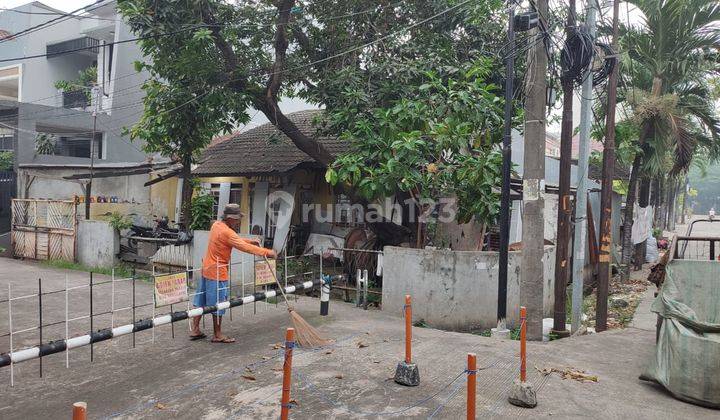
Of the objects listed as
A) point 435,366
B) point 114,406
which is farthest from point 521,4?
point 114,406

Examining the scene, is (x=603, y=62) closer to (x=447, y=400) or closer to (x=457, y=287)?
(x=457, y=287)

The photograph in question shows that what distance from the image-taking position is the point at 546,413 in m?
5.14

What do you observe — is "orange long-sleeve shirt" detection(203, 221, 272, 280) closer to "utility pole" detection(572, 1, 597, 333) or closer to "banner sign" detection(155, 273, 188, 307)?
"banner sign" detection(155, 273, 188, 307)

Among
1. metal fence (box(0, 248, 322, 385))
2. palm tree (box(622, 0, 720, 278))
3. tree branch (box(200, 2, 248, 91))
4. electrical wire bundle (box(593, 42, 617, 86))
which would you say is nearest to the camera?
metal fence (box(0, 248, 322, 385))

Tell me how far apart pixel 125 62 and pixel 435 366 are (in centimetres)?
2266

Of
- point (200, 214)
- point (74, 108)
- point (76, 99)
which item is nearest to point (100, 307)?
point (200, 214)

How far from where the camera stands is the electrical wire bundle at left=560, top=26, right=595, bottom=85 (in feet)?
27.1

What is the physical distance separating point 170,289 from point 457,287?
4.66m

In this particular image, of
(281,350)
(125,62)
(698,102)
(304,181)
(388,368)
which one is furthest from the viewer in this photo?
(125,62)

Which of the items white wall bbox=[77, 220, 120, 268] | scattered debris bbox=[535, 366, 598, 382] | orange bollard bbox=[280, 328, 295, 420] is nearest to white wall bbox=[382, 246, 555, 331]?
scattered debris bbox=[535, 366, 598, 382]

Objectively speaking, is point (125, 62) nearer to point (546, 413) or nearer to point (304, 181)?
point (304, 181)

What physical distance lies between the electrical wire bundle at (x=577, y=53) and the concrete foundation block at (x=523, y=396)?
552 cm

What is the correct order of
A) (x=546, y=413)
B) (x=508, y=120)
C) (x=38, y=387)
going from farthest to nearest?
1. (x=508, y=120)
2. (x=38, y=387)
3. (x=546, y=413)

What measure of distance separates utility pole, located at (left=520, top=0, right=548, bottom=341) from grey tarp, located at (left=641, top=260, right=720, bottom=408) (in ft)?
6.61
